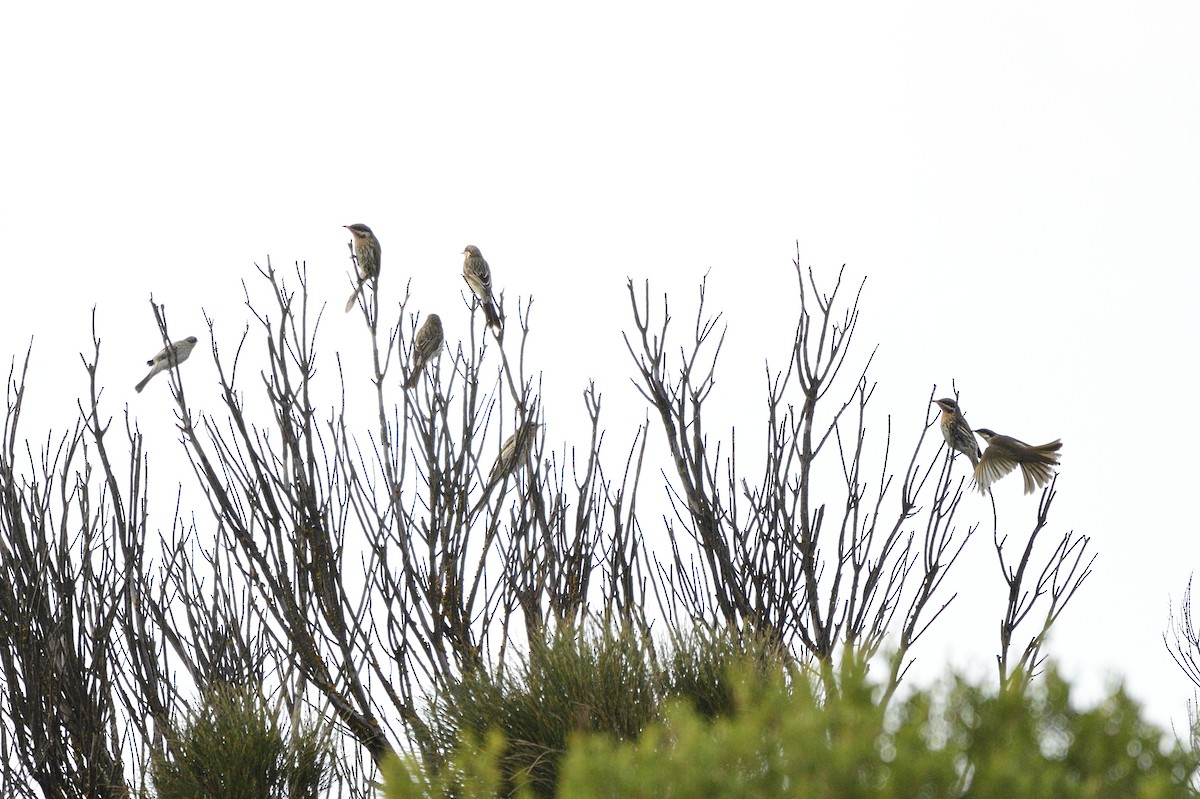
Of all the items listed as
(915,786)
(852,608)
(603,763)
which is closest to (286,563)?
(852,608)

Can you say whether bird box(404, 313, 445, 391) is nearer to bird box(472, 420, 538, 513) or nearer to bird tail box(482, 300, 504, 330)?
bird tail box(482, 300, 504, 330)

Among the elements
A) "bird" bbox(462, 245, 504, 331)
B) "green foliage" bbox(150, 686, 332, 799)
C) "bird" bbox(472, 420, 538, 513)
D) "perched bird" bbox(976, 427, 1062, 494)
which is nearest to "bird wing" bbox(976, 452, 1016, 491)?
"perched bird" bbox(976, 427, 1062, 494)

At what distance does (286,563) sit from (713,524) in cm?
184

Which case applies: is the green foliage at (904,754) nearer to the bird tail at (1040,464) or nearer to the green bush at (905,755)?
the green bush at (905,755)

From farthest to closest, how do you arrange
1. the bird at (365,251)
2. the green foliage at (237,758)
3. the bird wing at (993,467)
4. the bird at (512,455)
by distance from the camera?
the bird at (365,251) → the bird wing at (993,467) → the bird at (512,455) → the green foliage at (237,758)

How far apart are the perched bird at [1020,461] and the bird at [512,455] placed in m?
2.23

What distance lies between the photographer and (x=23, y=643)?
6.22 metres

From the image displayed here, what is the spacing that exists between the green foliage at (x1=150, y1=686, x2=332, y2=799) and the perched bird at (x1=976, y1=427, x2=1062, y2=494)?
11.3 feet

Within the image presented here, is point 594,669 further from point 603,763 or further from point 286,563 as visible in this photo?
point 603,763

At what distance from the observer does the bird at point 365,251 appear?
698 centimetres

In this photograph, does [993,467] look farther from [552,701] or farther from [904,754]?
[904,754]

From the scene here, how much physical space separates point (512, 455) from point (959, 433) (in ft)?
7.15

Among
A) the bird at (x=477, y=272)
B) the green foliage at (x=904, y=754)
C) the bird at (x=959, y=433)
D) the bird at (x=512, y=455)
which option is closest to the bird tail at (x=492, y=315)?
the bird at (x=477, y=272)

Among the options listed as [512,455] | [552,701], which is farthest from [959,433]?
[552,701]
